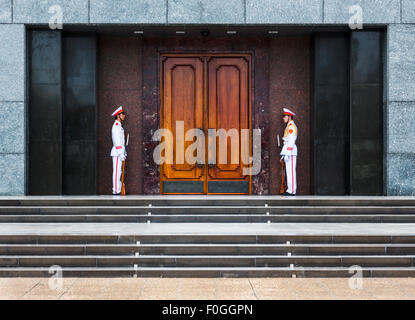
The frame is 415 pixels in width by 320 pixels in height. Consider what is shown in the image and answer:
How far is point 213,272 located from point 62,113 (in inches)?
298

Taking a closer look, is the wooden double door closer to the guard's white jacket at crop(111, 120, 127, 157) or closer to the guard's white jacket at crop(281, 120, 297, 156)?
the guard's white jacket at crop(281, 120, 297, 156)

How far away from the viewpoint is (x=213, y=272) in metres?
8.07

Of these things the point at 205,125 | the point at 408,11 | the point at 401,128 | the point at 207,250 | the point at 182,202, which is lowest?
the point at 207,250

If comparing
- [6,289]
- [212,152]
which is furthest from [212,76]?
[6,289]

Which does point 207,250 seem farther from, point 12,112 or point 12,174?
point 12,112

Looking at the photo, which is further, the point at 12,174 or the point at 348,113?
the point at 348,113

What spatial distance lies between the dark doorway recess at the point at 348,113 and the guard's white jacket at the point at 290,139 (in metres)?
0.58

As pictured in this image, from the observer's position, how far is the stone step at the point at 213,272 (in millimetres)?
8031

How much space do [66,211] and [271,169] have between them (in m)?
5.96

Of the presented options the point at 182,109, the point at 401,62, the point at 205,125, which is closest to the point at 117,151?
the point at 182,109

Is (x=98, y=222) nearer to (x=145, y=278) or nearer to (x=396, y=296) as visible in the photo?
(x=145, y=278)

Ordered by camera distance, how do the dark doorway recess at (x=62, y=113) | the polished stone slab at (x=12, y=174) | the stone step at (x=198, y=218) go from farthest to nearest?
the dark doorway recess at (x=62, y=113) → the polished stone slab at (x=12, y=174) → the stone step at (x=198, y=218)

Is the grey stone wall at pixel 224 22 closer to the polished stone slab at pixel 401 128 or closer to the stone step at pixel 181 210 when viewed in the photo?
the polished stone slab at pixel 401 128

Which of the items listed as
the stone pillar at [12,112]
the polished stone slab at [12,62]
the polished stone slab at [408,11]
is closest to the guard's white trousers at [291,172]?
the polished stone slab at [408,11]
